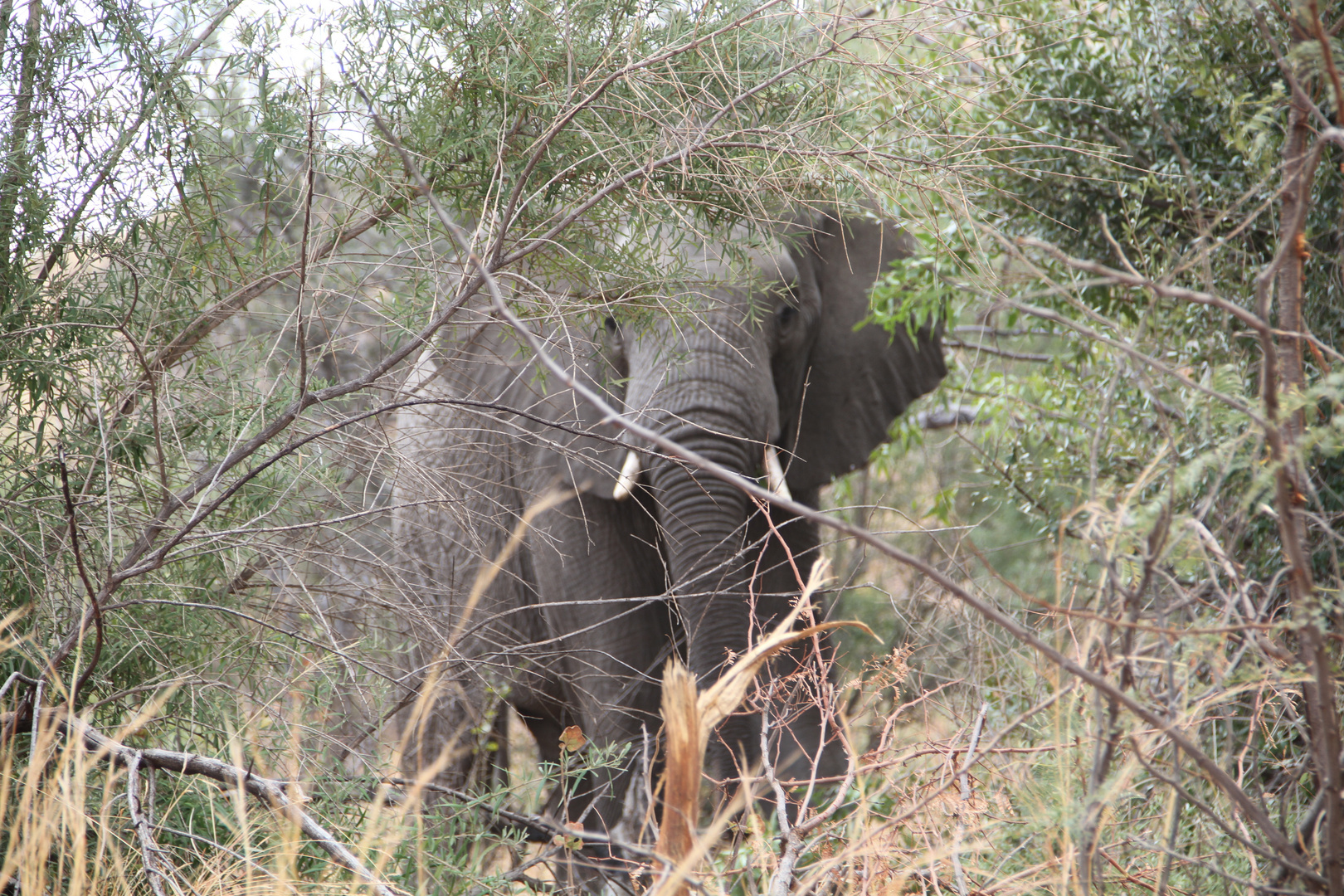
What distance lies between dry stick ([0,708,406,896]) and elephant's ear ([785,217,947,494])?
2606 millimetres

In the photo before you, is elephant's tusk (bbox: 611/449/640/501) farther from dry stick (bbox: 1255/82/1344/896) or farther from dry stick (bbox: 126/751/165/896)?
dry stick (bbox: 1255/82/1344/896)

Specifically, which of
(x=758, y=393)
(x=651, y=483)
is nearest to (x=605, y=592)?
(x=651, y=483)

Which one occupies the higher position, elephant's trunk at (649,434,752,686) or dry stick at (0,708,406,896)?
dry stick at (0,708,406,896)

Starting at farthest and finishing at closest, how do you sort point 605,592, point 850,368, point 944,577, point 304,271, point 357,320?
point 850,368
point 605,592
point 357,320
point 304,271
point 944,577

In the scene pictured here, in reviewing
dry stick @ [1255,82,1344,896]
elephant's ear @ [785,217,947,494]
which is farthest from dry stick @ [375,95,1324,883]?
elephant's ear @ [785,217,947,494]

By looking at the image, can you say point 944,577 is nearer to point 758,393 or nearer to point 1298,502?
point 1298,502

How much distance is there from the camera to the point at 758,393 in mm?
3682

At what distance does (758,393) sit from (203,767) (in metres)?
2.13

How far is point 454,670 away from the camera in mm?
2855

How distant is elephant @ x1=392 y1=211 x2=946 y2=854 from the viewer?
3350 mm

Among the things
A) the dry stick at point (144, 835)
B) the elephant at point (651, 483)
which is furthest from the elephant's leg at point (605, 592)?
the dry stick at point (144, 835)

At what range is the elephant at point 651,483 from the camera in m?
3.35

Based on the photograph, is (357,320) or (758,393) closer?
(357,320)

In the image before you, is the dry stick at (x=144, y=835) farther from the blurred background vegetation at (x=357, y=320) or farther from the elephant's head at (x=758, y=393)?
the elephant's head at (x=758, y=393)
